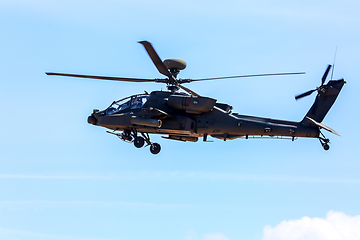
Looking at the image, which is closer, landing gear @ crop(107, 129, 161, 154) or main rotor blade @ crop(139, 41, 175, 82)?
main rotor blade @ crop(139, 41, 175, 82)

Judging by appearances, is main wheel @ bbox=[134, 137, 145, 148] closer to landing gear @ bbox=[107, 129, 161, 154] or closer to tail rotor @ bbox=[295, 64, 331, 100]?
landing gear @ bbox=[107, 129, 161, 154]

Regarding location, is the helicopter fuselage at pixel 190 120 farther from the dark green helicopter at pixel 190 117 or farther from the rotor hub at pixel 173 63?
the rotor hub at pixel 173 63

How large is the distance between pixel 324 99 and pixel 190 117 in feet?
26.5

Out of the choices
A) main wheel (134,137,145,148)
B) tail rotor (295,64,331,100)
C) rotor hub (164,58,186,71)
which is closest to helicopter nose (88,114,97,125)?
main wheel (134,137,145,148)

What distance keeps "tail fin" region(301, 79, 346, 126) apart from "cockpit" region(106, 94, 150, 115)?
394 inches

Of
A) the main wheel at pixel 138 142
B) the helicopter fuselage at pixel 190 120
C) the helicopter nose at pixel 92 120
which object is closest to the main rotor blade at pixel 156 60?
the helicopter fuselage at pixel 190 120

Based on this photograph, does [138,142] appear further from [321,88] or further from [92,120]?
[321,88]

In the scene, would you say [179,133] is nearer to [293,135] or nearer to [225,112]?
[225,112]

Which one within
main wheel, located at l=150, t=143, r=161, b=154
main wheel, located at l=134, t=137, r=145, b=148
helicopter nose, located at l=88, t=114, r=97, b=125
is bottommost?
main wheel, located at l=150, t=143, r=161, b=154

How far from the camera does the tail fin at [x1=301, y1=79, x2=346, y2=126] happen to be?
1155 inches

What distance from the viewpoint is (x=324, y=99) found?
29531 millimetres

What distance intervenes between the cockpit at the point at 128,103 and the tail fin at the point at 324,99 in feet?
32.8

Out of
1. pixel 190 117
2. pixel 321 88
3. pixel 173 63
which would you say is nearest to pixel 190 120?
pixel 190 117

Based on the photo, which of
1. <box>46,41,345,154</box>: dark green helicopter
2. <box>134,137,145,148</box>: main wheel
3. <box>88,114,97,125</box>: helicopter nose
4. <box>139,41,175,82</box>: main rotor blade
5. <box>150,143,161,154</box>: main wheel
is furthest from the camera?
<box>88,114,97,125</box>: helicopter nose
